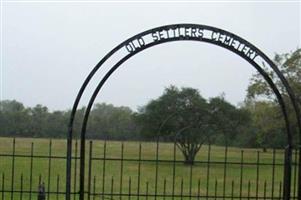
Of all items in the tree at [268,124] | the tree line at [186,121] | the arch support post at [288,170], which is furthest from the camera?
the tree at [268,124]

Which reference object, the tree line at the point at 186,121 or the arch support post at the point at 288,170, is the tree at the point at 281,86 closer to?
the tree line at the point at 186,121

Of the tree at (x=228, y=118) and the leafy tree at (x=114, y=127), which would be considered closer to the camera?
the leafy tree at (x=114, y=127)

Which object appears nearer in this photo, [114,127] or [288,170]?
[288,170]

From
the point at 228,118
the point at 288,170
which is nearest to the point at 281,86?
the point at 228,118

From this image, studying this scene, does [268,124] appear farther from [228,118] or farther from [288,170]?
[288,170]

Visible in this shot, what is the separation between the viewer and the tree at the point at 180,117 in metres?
24.2

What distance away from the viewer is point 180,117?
27391 mm

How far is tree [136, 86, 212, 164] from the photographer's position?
2416 centimetres

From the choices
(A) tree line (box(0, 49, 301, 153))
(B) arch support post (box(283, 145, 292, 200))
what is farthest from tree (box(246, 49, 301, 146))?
(B) arch support post (box(283, 145, 292, 200))

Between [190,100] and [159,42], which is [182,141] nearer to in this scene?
[190,100]

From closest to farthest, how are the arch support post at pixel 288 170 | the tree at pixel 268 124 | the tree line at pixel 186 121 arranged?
the arch support post at pixel 288 170, the tree line at pixel 186 121, the tree at pixel 268 124

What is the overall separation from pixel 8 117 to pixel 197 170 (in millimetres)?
9690

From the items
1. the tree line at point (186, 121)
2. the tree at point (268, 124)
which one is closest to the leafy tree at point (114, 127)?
the tree line at point (186, 121)

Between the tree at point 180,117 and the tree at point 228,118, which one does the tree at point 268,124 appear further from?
the tree at point 180,117
